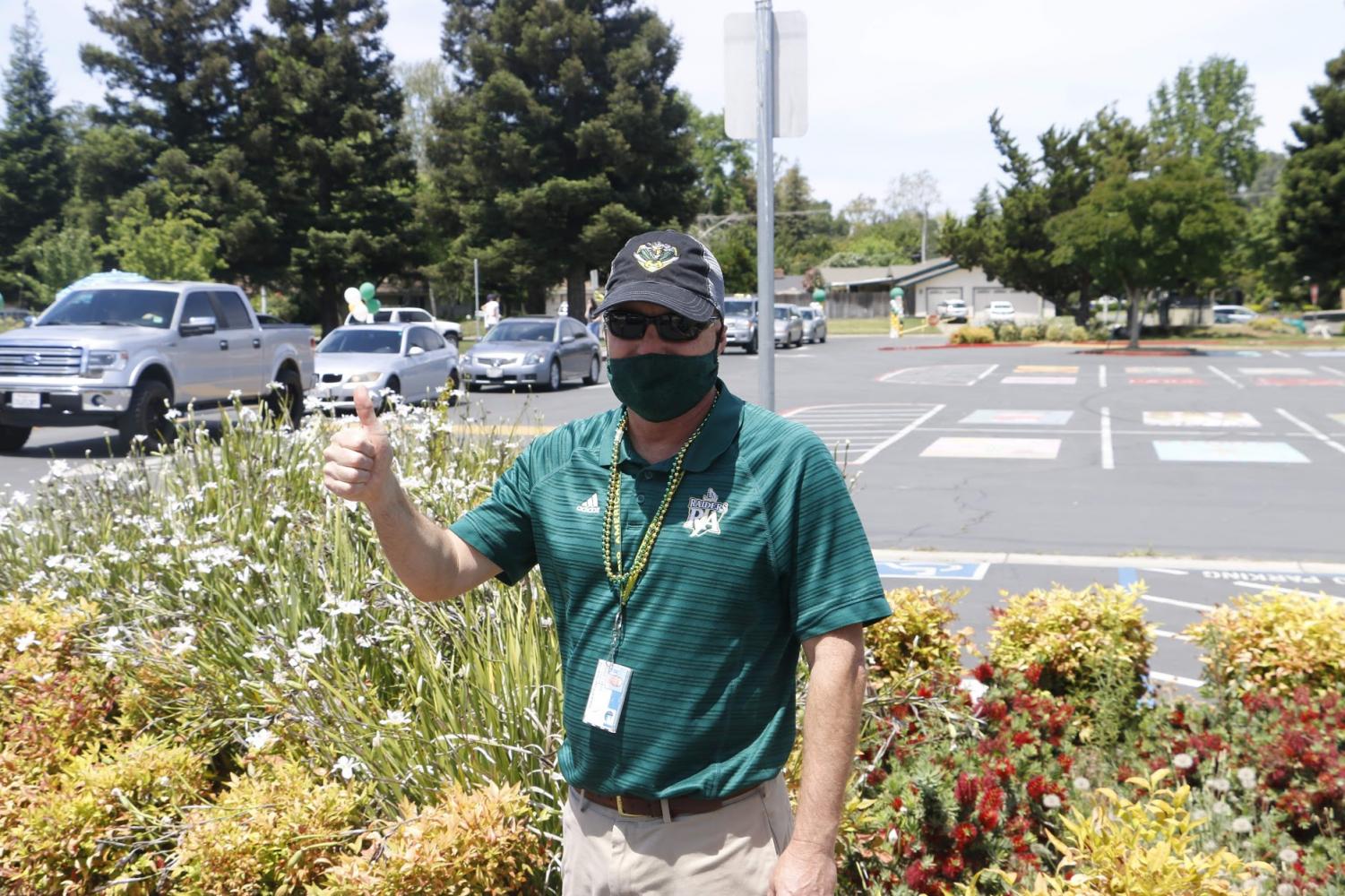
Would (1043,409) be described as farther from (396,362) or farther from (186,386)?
(186,386)

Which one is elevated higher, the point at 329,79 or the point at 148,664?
the point at 329,79

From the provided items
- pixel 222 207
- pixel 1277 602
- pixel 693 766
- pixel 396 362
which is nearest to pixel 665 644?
pixel 693 766

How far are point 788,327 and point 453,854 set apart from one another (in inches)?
1618

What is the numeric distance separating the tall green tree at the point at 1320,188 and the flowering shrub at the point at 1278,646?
2243 inches

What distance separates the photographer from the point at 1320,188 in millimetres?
54219

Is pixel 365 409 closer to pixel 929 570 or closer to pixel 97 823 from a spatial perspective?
pixel 97 823

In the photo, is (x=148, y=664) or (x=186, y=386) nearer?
(x=148, y=664)

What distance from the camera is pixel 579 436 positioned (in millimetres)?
2502

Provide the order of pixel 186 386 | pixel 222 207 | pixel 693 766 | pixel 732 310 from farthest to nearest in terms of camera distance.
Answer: pixel 222 207
pixel 732 310
pixel 186 386
pixel 693 766

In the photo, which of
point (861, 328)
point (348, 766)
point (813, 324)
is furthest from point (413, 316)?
point (348, 766)

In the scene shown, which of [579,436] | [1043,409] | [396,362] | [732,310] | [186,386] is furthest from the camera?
[732,310]

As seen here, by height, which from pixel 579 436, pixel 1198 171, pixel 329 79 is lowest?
pixel 579 436

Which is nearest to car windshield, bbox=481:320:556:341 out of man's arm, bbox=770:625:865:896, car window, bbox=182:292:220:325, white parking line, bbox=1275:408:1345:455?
car window, bbox=182:292:220:325

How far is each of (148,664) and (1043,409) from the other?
1844 cm
